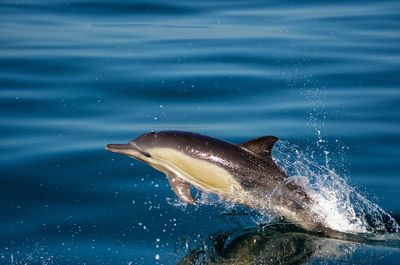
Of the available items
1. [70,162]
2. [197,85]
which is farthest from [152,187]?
[197,85]

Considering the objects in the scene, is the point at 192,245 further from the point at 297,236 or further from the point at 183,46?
the point at 183,46

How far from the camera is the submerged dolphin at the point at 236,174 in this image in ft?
26.1

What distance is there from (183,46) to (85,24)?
118 inches

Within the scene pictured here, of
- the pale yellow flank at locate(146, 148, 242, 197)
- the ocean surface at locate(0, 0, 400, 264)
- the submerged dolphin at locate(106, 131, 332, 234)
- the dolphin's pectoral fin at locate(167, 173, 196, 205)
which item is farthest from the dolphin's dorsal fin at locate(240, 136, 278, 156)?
the ocean surface at locate(0, 0, 400, 264)

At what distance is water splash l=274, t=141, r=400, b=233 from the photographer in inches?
328

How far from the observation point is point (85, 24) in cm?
1856

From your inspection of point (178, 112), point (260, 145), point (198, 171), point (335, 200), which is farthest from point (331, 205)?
point (178, 112)

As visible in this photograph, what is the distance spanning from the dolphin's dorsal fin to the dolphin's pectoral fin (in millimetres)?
667

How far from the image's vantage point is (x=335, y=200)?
866 cm

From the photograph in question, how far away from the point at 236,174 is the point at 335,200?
1.26 m

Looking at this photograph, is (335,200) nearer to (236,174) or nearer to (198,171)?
(236,174)

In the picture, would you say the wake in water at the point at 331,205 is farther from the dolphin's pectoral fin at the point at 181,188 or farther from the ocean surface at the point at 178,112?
the dolphin's pectoral fin at the point at 181,188

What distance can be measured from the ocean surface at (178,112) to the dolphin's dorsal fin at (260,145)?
0.84 metres

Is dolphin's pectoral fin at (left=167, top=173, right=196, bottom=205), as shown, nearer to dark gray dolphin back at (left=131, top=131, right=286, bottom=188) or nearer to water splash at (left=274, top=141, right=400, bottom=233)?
dark gray dolphin back at (left=131, top=131, right=286, bottom=188)
